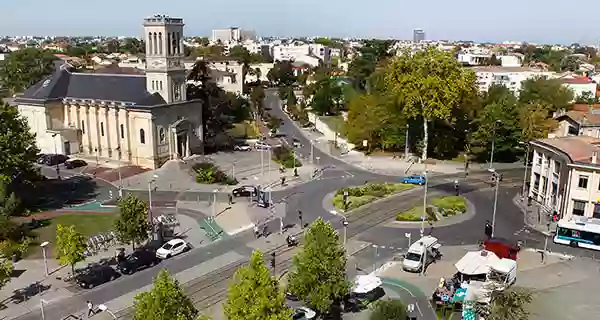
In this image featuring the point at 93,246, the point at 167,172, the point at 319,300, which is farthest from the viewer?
the point at 167,172

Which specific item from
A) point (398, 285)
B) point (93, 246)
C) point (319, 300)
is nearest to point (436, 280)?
point (398, 285)

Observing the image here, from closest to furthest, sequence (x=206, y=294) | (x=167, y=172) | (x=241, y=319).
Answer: (x=241, y=319) < (x=206, y=294) < (x=167, y=172)

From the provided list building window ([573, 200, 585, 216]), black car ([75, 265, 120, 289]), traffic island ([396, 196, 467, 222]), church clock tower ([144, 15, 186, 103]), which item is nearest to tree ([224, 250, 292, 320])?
black car ([75, 265, 120, 289])

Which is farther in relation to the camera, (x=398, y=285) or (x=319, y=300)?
(x=398, y=285)

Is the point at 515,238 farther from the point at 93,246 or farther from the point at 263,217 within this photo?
the point at 93,246

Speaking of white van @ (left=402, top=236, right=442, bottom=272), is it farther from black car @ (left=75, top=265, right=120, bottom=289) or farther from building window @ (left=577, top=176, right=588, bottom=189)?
black car @ (left=75, top=265, right=120, bottom=289)

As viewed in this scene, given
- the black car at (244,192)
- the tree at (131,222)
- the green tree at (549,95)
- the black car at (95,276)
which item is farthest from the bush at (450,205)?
the green tree at (549,95)

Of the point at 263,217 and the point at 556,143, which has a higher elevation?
the point at 556,143

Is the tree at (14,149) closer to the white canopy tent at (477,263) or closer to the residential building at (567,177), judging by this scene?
the white canopy tent at (477,263)
